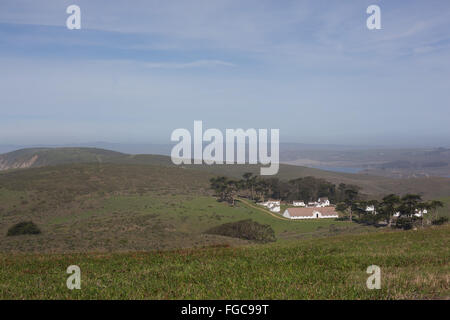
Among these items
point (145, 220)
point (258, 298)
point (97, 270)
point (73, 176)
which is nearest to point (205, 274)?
point (258, 298)

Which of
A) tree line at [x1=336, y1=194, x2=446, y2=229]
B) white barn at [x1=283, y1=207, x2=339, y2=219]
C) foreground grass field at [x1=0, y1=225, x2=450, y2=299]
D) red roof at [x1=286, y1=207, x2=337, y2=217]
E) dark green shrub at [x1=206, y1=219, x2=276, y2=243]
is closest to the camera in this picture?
foreground grass field at [x1=0, y1=225, x2=450, y2=299]

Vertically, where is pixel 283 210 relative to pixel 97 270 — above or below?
below

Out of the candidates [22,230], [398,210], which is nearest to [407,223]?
[398,210]

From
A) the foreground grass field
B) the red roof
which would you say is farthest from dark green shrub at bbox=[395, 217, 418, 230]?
the foreground grass field

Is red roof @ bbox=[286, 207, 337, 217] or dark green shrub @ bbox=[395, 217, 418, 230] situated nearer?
dark green shrub @ bbox=[395, 217, 418, 230]

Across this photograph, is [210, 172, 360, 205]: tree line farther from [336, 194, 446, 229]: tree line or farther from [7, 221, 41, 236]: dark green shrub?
[7, 221, 41, 236]: dark green shrub

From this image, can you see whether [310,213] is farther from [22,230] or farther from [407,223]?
[22,230]

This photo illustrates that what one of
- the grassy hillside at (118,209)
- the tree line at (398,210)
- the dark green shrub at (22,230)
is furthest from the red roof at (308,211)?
the dark green shrub at (22,230)
